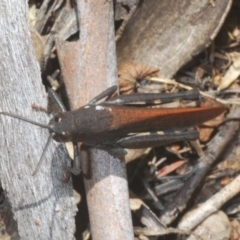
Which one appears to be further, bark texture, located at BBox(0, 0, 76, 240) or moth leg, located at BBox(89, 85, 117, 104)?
moth leg, located at BBox(89, 85, 117, 104)

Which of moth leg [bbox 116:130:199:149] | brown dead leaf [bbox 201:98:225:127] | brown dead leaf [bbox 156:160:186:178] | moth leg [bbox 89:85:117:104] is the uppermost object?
moth leg [bbox 89:85:117:104]

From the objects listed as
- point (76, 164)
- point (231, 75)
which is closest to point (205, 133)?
point (231, 75)

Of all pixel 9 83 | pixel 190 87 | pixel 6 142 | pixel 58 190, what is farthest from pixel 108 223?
pixel 190 87

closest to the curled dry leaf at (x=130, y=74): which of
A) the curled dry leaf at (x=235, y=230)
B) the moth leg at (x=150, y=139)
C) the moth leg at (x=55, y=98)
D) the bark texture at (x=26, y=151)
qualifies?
the moth leg at (x=150, y=139)

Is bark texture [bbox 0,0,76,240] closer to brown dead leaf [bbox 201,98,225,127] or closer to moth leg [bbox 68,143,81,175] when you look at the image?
moth leg [bbox 68,143,81,175]

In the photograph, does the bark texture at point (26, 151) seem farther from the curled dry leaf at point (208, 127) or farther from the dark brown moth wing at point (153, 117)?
the curled dry leaf at point (208, 127)

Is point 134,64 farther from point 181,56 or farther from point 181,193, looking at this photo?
point 181,193

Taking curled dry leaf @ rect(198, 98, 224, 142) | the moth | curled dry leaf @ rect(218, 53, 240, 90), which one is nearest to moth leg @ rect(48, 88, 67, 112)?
the moth

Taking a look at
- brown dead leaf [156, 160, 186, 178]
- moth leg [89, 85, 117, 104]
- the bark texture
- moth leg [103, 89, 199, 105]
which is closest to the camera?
the bark texture

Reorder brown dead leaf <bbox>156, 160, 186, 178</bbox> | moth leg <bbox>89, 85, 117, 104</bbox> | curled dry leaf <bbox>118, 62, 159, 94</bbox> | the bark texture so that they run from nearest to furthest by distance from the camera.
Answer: the bark texture, moth leg <bbox>89, 85, 117, 104</bbox>, curled dry leaf <bbox>118, 62, 159, 94</bbox>, brown dead leaf <bbox>156, 160, 186, 178</bbox>
